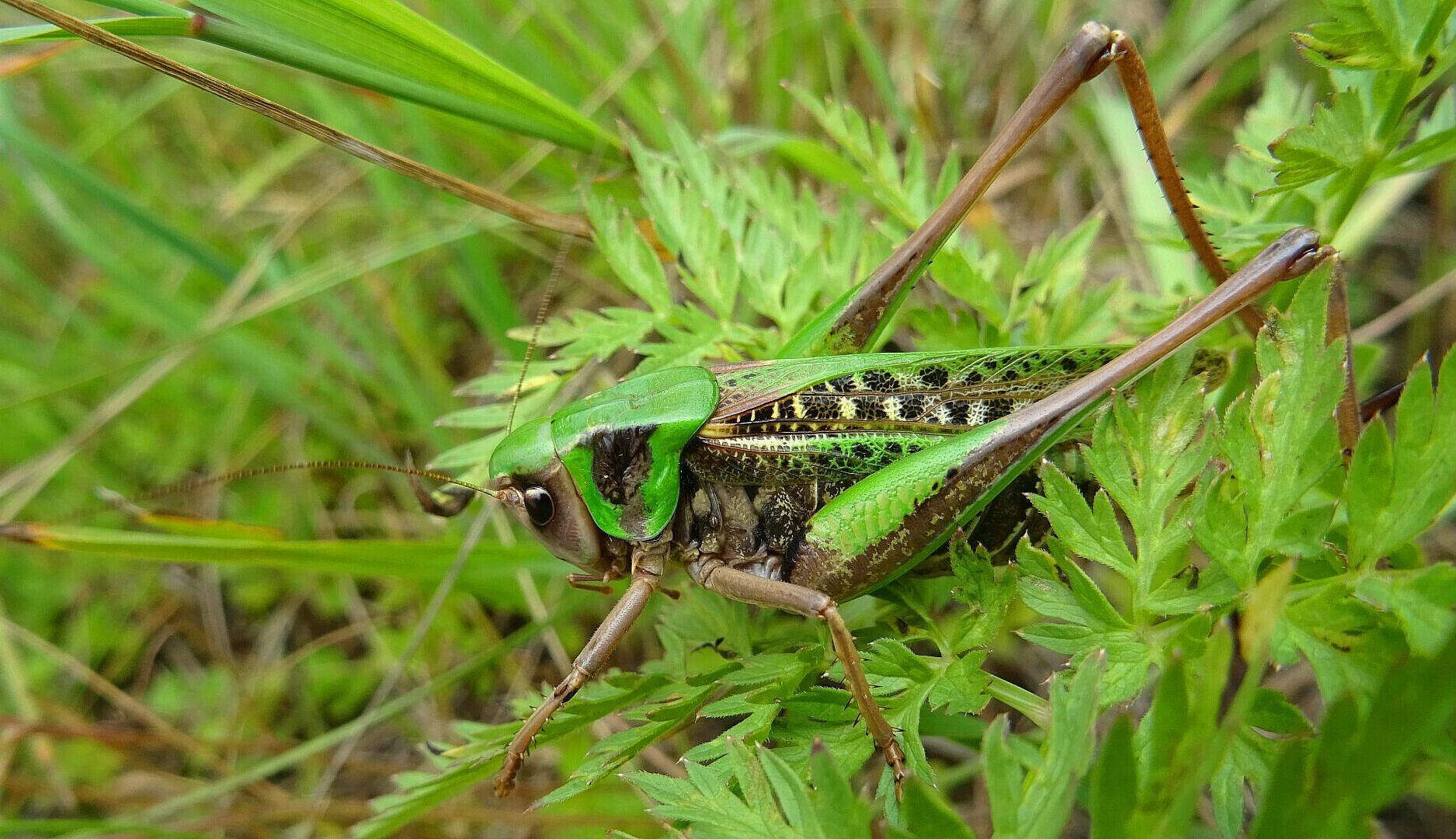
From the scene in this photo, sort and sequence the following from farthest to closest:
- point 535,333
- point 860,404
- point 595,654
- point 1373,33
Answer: point 535,333 < point 860,404 < point 595,654 < point 1373,33

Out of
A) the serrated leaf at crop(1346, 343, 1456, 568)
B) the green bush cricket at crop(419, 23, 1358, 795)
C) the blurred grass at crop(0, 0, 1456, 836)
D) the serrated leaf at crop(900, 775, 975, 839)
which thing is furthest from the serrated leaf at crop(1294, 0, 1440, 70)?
the serrated leaf at crop(900, 775, 975, 839)

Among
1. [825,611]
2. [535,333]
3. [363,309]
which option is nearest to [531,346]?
[535,333]

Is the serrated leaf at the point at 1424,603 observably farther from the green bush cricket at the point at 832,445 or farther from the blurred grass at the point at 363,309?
the blurred grass at the point at 363,309

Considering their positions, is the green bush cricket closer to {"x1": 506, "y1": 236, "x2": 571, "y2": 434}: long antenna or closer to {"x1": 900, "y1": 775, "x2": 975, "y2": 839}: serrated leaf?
{"x1": 506, "y1": 236, "x2": 571, "y2": 434}: long antenna

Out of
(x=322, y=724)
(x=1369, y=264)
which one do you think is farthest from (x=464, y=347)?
(x=1369, y=264)

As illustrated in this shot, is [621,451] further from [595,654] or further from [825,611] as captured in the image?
[825,611]

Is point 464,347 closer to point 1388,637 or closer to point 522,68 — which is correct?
point 522,68
